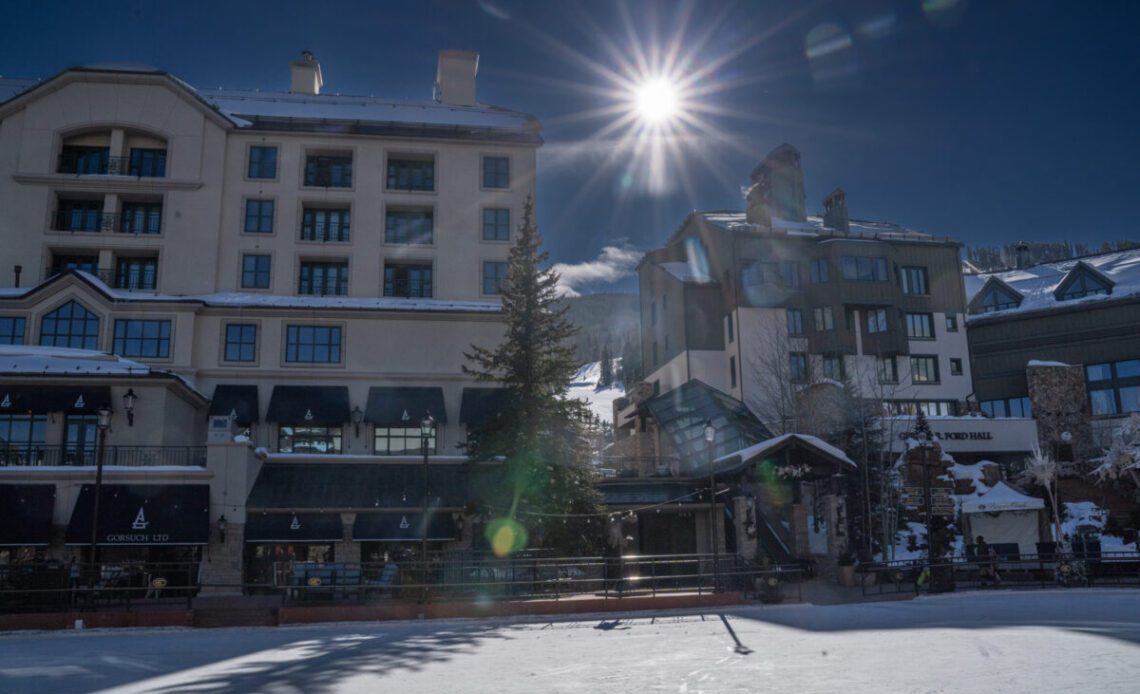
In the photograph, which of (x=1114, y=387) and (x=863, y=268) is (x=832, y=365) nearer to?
(x=863, y=268)

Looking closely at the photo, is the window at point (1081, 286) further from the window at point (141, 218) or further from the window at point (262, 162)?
the window at point (141, 218)

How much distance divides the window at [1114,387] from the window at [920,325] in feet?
31.3

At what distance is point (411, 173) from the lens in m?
45.0

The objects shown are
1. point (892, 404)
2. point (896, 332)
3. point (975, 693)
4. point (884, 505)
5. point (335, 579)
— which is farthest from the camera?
point (896, 332)

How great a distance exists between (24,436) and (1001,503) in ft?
135

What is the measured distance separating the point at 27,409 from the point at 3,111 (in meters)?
17.4

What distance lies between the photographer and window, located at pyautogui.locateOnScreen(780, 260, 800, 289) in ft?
178

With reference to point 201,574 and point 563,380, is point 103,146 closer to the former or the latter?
point 201,574

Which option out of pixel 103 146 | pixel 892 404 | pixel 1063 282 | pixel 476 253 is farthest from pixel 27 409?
pixel 1063 282

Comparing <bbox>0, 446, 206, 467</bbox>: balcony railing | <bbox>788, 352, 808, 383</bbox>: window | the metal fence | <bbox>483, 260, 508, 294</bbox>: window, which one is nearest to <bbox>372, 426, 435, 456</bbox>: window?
<bbox>0, 446, 206, 467</bbox>: balcony railing

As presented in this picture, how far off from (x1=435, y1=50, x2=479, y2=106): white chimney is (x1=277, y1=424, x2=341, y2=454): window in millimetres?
20490

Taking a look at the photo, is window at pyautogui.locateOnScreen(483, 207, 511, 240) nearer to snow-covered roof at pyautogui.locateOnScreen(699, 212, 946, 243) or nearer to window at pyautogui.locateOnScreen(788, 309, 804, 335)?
snow-covered roof at pyautogui.locateOnScreen(699, 212, 946, 243)

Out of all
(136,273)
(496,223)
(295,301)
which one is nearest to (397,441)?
(295,301)

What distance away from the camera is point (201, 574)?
106ft
